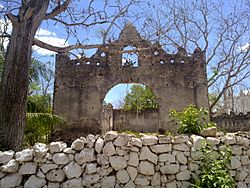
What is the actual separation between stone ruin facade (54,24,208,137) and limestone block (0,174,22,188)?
31.8ft

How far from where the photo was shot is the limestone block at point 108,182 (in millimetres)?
4561

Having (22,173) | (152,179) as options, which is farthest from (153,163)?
(22,173)

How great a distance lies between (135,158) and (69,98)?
416 inches

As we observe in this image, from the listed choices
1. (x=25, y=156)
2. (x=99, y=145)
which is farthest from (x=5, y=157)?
(x=99, y=145)

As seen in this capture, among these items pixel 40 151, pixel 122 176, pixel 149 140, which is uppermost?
pixel 149 140

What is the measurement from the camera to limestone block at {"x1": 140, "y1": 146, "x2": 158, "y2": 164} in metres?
4.76

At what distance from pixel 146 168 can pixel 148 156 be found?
0.68ft

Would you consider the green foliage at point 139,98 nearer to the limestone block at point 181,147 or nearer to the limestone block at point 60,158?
the limestone block at point 181,147

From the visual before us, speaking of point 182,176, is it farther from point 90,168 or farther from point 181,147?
point 90,168

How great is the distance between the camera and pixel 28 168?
14.7 ft

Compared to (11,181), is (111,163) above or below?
above

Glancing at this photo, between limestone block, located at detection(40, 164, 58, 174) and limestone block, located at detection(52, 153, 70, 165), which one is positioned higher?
limestone block, located at detection(52, 153, 70, 165)

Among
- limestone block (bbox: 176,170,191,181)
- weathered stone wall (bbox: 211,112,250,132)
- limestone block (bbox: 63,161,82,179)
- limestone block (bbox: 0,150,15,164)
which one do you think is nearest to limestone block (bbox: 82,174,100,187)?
limestone block (bbox: 63,161,82,179)

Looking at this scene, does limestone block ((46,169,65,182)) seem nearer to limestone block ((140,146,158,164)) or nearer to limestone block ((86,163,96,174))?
limestone block ((86,163,96,174))
